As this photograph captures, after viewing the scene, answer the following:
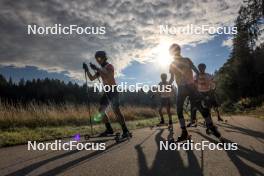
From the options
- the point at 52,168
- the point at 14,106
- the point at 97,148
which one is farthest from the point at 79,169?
the point at 14,106

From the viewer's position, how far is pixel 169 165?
438 centimetres

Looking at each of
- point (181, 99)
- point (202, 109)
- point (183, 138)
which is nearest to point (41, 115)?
point (181, 99)

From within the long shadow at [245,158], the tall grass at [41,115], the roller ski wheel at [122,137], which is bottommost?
the long shadow at [245,158]

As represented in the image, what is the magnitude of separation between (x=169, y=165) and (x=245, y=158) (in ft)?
4.10

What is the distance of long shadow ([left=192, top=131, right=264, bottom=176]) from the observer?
12.5ft

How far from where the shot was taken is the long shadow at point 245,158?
381 centimetres

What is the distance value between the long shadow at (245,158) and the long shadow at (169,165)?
574mm

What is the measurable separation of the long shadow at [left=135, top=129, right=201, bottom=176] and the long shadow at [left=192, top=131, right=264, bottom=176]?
57 cm

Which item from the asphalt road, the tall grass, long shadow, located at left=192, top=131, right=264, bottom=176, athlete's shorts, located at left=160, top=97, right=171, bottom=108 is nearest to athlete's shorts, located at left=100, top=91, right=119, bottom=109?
the asphalt road

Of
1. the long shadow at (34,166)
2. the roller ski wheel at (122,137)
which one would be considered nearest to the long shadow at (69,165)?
the long shadow at (34,166)

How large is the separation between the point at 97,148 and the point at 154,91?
286 inches

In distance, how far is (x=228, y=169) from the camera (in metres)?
4.00

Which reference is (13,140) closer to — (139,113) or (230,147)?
(230,147)

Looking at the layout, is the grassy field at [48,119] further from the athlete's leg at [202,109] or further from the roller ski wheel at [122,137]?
the athlete's leg at [202,109]
